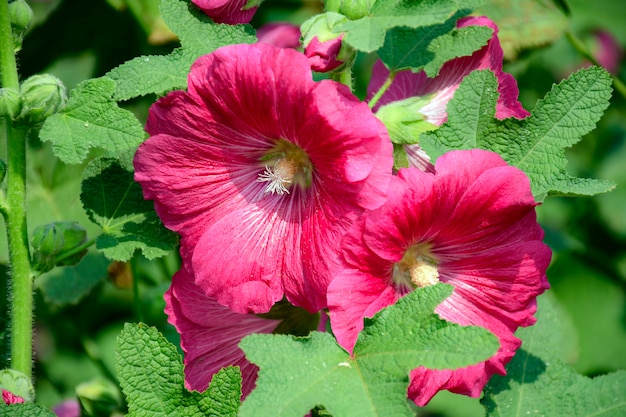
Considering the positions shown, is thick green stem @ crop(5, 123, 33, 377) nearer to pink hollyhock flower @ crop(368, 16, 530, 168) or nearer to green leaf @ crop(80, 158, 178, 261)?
green leaf @ crop(80, 158, 178, 261)

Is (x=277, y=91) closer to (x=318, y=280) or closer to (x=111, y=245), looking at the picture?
(x=318, y=280)

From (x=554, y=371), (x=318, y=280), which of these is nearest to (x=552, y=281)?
(x=554, y=371)

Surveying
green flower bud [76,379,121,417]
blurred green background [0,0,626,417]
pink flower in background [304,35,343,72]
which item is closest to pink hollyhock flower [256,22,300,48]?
blurred green background [0,0,626,417]

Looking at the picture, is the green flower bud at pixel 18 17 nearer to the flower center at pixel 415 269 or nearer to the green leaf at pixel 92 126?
the green leaf at pixel 92 126

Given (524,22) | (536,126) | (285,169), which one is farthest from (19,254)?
(524,22)

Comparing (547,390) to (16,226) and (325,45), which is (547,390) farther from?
(16,226)

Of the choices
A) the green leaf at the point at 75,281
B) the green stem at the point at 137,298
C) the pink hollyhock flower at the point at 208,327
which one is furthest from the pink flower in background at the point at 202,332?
the green leaf at the point at 75,281
